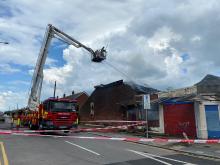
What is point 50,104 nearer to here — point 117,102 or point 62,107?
point 62,107

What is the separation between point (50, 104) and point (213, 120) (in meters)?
12.0

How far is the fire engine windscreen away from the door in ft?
33.2

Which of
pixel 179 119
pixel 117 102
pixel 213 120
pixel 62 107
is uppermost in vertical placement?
pixel 117 102

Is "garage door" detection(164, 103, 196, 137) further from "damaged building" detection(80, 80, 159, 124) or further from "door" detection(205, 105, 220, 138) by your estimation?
"damaged building" detection(80, 80, 159, 124)

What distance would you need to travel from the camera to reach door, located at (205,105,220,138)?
2159cm

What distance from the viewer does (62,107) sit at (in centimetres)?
2378

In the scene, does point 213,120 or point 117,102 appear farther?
point 117,102

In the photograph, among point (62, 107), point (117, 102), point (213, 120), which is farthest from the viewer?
point (117, 102)

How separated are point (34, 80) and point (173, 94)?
12.1 meters

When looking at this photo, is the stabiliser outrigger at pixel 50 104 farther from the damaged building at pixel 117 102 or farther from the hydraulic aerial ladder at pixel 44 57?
the damaged building at pixel 117 102

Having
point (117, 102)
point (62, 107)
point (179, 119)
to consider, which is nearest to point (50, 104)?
point (62, 107)

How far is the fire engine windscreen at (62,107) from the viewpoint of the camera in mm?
23344

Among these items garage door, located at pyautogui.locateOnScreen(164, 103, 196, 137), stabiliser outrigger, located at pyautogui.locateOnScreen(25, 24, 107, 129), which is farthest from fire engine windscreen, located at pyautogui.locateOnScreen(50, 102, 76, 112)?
garage door, located at pyautogui.locateOnScreen(164, 103, 196, 137)

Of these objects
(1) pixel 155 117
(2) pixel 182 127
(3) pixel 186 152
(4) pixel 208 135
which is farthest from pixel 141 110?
(3) pixel 186 152
